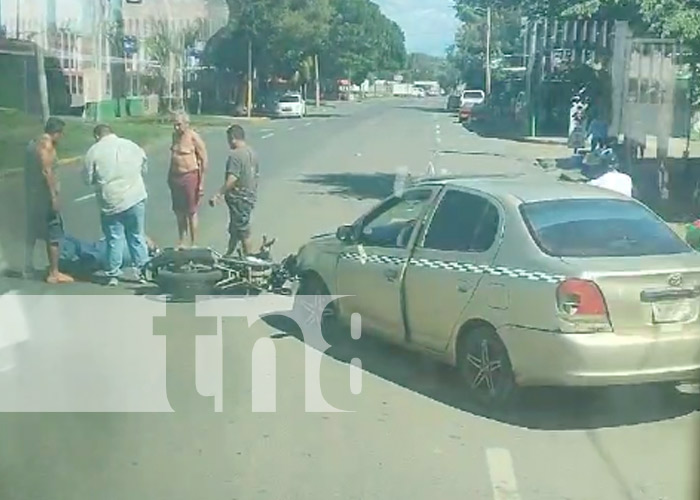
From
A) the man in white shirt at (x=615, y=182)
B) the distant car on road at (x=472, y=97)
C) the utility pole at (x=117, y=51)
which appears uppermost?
the utility pole at (x=117, y=51)

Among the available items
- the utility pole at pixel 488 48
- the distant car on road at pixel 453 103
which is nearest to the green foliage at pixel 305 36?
the utility pole at pixel 488 48

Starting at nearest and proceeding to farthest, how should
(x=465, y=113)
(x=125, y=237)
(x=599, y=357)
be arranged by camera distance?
(x=599, y=357) < (x=125, y=237) < (x=465, y=113)

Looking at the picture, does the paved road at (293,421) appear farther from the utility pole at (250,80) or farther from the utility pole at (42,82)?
the utility pole at (42,82)

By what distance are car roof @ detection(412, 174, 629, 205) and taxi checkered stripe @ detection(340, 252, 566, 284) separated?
0.56 metres

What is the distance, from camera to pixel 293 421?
750cm

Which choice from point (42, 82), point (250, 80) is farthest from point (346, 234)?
point (42, 82)

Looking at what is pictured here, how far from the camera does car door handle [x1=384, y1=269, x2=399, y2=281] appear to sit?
852 cm

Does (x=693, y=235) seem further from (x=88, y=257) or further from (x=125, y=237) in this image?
(x=88, y=257)

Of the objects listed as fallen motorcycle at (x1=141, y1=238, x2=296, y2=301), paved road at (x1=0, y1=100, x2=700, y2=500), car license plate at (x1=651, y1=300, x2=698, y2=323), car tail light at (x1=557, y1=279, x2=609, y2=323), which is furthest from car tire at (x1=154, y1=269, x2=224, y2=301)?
car license plate at (x1=651, y1=300, x2=698, y2=323)

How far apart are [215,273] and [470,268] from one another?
3.04 meters

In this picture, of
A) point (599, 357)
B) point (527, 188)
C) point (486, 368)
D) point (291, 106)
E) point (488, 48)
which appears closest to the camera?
point (599, 357)

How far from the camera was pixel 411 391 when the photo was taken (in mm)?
8219

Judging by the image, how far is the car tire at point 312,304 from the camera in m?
9.55

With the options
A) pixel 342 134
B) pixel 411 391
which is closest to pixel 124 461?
pixel 411 391
